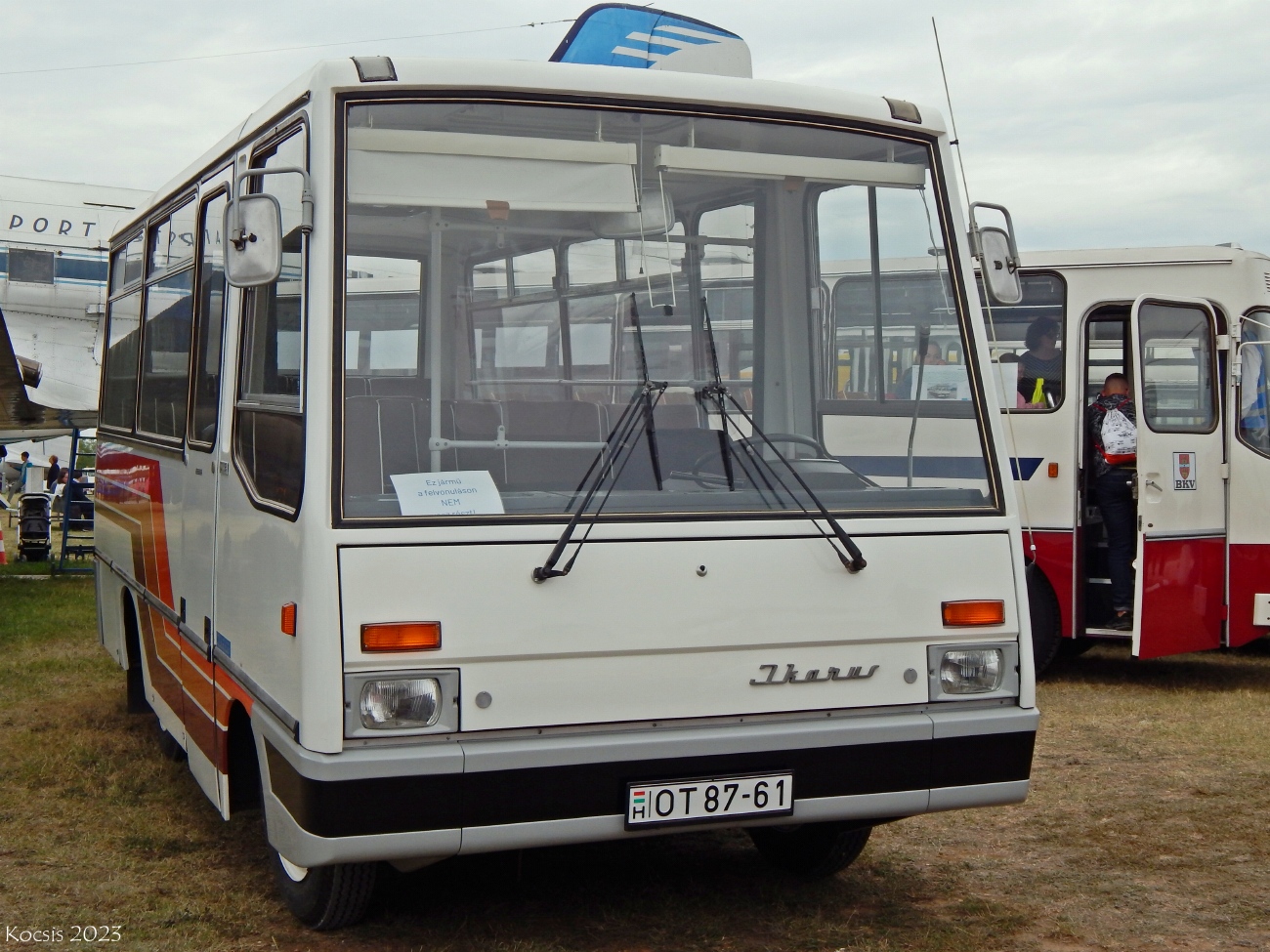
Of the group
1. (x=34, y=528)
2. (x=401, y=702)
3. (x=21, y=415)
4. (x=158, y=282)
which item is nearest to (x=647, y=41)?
(x=401, y=702)

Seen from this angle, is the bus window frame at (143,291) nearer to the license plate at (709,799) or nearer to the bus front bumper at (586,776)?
the bus front bumper at (586,776)

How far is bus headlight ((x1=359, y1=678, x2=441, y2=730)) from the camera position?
3.96 meters

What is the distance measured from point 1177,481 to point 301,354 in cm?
665

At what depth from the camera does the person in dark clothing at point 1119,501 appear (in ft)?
30.9

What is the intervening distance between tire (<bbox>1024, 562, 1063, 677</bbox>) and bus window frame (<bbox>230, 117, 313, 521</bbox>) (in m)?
6.23

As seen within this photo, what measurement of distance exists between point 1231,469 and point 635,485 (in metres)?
6.46

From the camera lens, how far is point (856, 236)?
4.93 m

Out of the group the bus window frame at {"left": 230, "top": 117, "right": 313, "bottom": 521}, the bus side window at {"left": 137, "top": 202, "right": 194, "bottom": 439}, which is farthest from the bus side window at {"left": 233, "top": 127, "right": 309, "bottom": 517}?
the bus side window at {"left": 137, "top": 202, "right": 194, "bottom": 439}

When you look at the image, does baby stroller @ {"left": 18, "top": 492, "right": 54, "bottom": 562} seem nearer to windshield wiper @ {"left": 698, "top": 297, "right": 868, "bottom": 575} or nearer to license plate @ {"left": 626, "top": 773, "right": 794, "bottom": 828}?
windshield wiper @ {"left": 698, "top": 297, "right": 868, "bottom": 575}

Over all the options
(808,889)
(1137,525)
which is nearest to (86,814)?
(808,889)

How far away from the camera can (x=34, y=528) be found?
18.5 m

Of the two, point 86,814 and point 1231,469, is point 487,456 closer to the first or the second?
point 86,814

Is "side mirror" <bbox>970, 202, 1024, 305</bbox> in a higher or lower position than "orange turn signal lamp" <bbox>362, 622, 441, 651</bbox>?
higher

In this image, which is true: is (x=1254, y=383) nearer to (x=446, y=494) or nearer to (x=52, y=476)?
(x=446, y=494)
